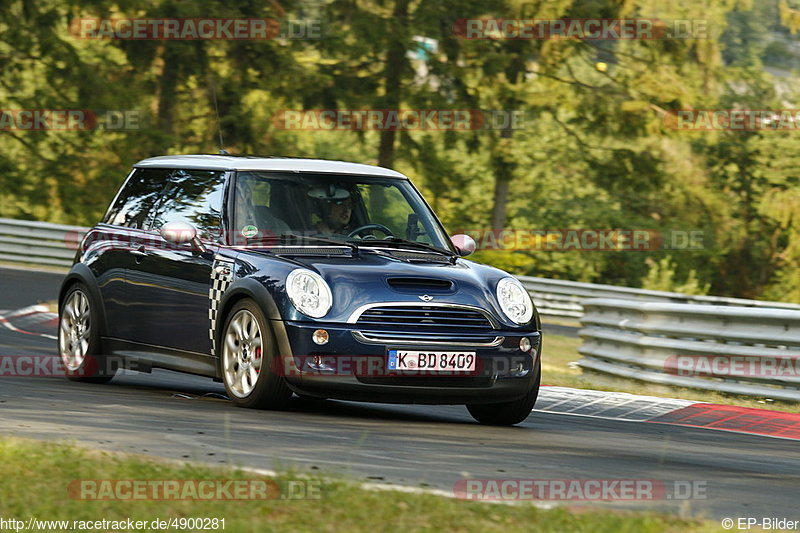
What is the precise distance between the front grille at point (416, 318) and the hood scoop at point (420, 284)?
0.15 meters

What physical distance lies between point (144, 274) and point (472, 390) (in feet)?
9.06

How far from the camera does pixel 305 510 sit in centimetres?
543

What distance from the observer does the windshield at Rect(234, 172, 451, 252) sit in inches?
387

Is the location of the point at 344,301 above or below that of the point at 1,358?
above

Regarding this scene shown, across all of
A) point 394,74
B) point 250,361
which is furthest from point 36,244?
point 250,361

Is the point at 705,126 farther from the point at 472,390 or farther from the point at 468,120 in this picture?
the point at 472,390

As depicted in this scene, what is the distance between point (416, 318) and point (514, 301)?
0.81 m

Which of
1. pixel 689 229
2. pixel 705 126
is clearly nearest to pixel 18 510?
pixel 705 126

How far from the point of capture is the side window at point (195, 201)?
10.0m

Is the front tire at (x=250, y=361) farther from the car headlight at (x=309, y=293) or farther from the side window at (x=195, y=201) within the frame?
the side window at (x=195, y=201)

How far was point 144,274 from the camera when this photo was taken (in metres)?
10.4

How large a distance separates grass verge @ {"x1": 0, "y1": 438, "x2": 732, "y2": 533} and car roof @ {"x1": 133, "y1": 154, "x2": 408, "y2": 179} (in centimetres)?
427

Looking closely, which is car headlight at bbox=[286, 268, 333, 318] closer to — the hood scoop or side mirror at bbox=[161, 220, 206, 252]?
the hood scoop

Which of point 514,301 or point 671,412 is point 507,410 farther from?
point 671,412
